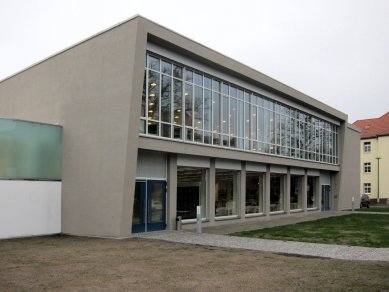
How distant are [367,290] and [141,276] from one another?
4590 mm

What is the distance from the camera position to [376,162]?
5812 cm

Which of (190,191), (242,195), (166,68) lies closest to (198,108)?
(166,68)

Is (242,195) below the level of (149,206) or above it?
above

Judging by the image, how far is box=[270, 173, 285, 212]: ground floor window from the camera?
91.2 ft

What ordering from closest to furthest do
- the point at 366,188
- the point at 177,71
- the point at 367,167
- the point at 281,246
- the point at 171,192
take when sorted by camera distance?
1. the point at 281,246
2. the point at 171,192
3. the point at 177,71
4. the point at 366,188
5. the point at 367,167

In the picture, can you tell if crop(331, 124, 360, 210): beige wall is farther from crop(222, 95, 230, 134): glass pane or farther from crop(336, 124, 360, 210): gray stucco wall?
crop(222, 95, 230, 134): glass pane

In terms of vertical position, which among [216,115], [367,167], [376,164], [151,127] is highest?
[216,115]

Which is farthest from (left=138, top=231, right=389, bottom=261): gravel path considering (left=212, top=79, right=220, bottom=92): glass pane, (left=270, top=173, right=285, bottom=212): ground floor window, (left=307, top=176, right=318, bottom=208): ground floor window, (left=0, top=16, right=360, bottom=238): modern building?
(left=307, top=176, right=318, bottom=208): ground floor window

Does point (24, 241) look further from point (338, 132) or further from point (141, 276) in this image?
point (338, 132)

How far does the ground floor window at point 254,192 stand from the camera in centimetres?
2506

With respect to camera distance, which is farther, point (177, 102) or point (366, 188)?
point (366, 188)

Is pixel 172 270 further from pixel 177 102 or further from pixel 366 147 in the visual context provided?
pixel 366 147

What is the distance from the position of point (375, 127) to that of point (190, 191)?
4734cm

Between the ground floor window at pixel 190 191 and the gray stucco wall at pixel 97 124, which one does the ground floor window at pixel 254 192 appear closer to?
the ground floor window at pixel 190 191
